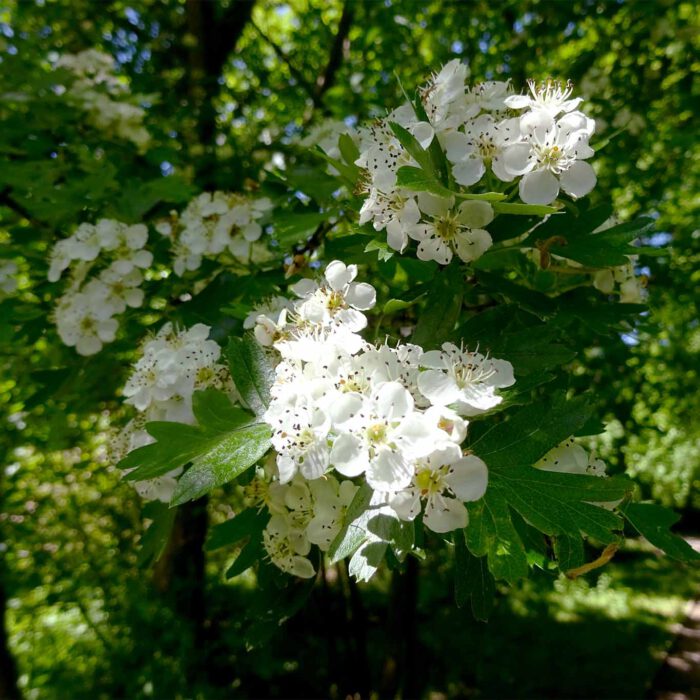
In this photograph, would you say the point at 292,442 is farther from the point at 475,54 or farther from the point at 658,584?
the point at 658,584

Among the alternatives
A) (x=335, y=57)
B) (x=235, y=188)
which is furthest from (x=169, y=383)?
(x=335, y=57)

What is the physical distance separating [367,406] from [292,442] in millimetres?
145

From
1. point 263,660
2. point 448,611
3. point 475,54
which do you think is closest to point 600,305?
point 475,54

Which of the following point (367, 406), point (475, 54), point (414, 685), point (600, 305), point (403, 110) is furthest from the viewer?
point (414, 685)

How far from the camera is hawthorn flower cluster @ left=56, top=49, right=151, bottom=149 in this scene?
2.46m

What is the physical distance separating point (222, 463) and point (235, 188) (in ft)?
5.13

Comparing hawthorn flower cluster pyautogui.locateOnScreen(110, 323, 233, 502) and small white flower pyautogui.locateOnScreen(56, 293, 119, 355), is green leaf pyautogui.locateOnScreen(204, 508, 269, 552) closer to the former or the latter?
hawthorn flower cluster pyautogui.locateOnScreen(110, 323, 233, 502)

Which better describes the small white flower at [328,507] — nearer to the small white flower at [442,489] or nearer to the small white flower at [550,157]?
the small white flower at [442,489]

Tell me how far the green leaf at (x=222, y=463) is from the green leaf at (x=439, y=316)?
333mm

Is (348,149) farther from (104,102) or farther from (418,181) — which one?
(104,102)

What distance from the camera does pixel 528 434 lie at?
101 centimetres

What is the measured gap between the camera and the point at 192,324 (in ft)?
5.06

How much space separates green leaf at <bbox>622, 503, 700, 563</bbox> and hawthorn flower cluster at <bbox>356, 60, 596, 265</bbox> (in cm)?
58

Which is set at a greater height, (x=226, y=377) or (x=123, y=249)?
(x=123, y=249)
